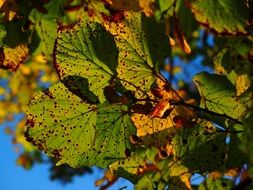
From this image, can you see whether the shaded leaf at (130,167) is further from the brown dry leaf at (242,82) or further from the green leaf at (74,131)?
the brown dry leaf at (242,82)

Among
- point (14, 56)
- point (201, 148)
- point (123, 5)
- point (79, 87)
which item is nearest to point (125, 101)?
point (79, 87)

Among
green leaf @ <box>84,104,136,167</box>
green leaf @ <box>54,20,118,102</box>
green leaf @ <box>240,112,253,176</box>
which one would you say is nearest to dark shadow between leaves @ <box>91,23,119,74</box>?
green leaf @ <box>54,20,118,102</box>

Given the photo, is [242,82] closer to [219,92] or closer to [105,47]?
[219,92]

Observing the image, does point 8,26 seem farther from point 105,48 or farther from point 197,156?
point 197,156

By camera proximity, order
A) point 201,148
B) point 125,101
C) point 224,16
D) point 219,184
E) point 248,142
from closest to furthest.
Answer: point 248,142, point 224,16, point 125,101, point 201,148, point 219,184

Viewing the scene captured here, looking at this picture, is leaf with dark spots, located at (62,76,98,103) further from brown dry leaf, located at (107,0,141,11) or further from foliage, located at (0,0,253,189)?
brown dry leaf, located at (107,0,141,11)
